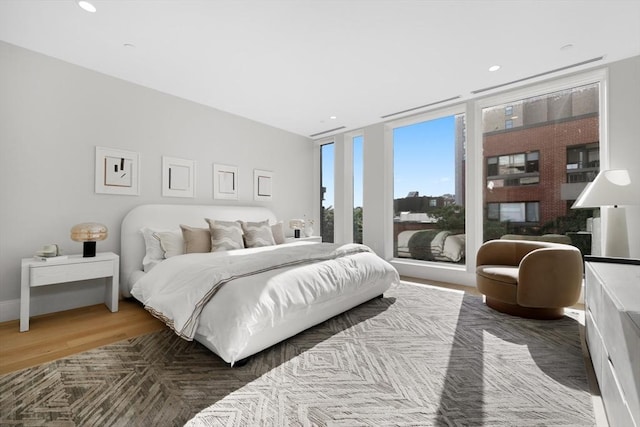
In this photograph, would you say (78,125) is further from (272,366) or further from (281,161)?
(272,366)

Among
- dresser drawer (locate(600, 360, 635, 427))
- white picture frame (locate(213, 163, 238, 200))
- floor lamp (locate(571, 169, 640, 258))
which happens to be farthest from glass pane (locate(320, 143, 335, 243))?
dresser drawer (locate(600, 360, 635, 427))

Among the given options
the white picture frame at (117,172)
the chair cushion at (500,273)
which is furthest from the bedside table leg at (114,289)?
the chair cushion at (500,273)

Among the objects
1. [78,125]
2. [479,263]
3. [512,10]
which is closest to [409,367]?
[479,263]

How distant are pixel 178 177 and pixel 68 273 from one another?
171 cm

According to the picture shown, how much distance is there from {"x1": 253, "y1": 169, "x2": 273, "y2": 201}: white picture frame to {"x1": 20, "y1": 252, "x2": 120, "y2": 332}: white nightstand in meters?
2.31

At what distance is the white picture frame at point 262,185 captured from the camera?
495 cm

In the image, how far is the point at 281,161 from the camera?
542cm

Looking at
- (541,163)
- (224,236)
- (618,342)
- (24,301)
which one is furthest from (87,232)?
(541,163)

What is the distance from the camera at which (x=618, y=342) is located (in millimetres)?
1190

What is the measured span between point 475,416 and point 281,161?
15.4 feet

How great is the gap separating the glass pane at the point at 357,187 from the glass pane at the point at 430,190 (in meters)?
0.71

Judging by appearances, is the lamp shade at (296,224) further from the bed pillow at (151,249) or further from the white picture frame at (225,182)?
the bed pillow at (151,249)

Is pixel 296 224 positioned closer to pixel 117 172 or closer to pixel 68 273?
pixel 117 172

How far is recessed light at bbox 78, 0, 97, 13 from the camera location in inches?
86.6
